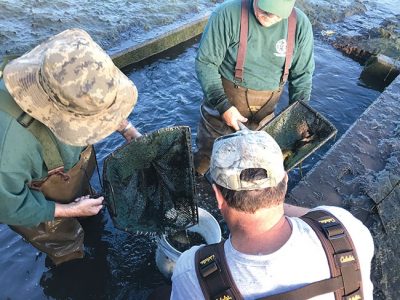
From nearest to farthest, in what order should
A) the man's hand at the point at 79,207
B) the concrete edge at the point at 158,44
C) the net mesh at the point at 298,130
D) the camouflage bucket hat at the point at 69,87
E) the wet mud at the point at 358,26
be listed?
the camouflage bucket hat at the point at 69,87 < the man's hand at the point at 79,207 < the net mesh at the point at 298,130 < the concrete edge at the point at 158,44 < the wet mud at the point at 358,26

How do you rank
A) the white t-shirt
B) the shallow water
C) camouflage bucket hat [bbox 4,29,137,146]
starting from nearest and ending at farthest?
the white t-shirt < camouflage bucket hat [bbox 4,29,137,146] < the shallow water

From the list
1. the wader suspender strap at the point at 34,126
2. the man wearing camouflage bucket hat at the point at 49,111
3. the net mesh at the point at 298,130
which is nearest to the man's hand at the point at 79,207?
the man wearing camouflage bucket hat at the point at 49,111

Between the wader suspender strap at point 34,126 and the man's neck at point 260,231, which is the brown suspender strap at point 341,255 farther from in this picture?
the wader suspender strap at point 34,126

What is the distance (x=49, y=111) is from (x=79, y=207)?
96 centimetres

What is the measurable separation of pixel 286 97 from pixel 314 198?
3298mm

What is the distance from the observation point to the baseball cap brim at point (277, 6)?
3.26 m

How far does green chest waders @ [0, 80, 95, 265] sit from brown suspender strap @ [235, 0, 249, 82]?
166 cm

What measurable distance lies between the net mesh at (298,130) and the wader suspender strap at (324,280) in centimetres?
192

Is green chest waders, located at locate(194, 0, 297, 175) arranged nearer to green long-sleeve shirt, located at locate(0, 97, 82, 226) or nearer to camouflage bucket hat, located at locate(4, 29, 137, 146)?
camouflage bucket hat, located at locate(4, 29, 137, 146)

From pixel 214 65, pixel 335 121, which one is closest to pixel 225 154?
pixel 214 65

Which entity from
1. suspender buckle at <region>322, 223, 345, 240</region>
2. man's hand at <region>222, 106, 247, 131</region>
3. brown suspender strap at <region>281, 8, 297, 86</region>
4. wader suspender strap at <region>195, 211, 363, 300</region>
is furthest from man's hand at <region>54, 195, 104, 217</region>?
brown suspender strap at <region>281, 8, 297, 86</region>

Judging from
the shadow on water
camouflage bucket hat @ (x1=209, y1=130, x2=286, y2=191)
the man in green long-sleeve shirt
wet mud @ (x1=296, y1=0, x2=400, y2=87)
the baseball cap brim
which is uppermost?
the baseball cap brim

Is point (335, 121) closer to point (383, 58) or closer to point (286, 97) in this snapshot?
point (286, 97)

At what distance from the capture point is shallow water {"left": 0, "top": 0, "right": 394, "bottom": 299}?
3881 millimetres
